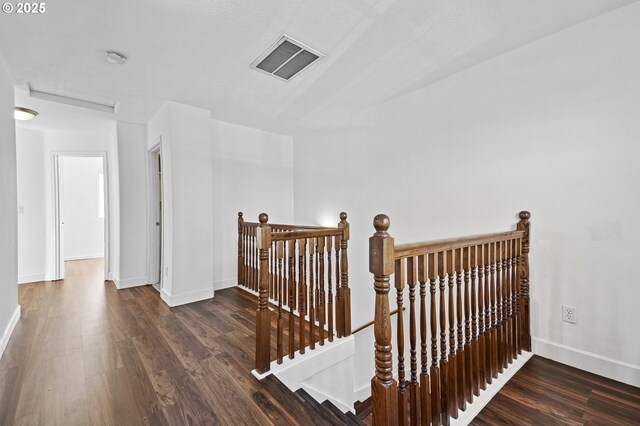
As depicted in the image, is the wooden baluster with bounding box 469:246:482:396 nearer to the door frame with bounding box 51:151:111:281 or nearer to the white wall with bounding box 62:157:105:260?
the door frame with bounding box 51:151:111:281

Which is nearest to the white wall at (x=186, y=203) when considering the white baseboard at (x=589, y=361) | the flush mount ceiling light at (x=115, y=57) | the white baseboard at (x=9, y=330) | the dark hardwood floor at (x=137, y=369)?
the dark hardwood floor at (x=137, y=369)

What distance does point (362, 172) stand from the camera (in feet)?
12.1

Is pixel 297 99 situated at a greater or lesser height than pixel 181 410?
greater

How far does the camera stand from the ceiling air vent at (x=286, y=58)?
222 centimetres

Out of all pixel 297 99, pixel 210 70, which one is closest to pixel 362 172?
pixel 297 99

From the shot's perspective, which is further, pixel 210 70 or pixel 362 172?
pixel 362 172

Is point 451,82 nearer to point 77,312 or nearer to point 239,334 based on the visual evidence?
point 239,334

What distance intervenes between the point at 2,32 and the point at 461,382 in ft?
12.8

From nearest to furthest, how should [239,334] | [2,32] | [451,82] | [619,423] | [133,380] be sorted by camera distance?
[619,423], [133,380], [2,32], [239,334], [451,82]

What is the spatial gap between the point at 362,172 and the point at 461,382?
8.54ft

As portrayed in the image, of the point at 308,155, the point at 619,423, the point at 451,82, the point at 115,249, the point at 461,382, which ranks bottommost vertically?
the point at 619,423

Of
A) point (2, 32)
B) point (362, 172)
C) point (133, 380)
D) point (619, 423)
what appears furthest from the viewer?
point (362, 172)

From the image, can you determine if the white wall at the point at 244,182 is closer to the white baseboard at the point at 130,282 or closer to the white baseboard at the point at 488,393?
the white baseboard at the point at 130,282

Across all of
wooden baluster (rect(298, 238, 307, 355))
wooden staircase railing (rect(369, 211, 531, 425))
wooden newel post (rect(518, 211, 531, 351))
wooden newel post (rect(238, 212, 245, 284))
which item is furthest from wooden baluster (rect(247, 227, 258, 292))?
wooden newel post (rect(518, 211, 531, 351))
